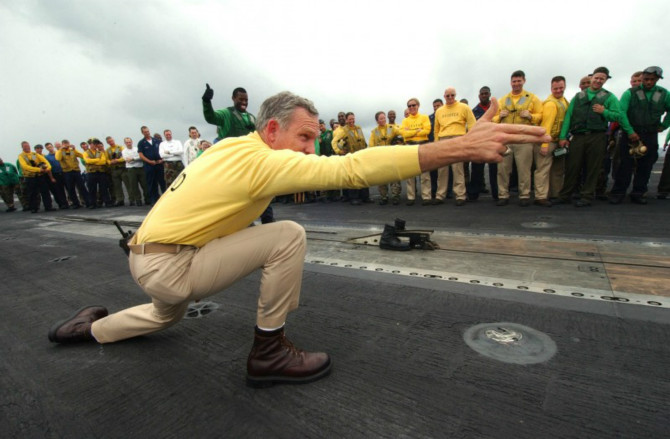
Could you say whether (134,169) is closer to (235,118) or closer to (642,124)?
(235,118)

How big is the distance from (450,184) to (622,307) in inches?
252

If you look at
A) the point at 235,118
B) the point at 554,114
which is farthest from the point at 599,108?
the point at 235,118

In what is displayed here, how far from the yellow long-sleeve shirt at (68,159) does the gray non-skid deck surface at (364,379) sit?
470 inches

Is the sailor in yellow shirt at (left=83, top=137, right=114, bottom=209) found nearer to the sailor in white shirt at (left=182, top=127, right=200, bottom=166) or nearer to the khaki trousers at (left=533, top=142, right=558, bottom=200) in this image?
the sailor in white shirt at (left=182, top=127, right=200, bottom=166)

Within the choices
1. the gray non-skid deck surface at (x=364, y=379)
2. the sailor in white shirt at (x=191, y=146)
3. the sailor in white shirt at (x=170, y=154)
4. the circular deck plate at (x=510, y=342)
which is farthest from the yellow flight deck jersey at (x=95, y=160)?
the circular deck plate at (x=510, y=342)

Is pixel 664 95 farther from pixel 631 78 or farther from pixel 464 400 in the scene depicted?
pixel 464 400

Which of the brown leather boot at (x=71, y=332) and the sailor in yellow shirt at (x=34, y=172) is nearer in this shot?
the brown leather boot at (x=71, y=332)

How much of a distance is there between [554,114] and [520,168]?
39.5 inches

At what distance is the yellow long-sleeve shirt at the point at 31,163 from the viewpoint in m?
10.7

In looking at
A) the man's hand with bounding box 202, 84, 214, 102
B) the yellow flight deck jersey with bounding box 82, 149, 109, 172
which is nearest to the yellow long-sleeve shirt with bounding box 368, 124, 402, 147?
the man's hand with bounding box 202, 84, 214, 102

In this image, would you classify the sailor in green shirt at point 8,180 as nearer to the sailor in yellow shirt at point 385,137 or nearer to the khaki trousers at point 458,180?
→ the sailor in yellow shirt at point 385,137

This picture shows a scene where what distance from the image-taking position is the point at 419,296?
228cm

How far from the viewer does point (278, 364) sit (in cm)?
147

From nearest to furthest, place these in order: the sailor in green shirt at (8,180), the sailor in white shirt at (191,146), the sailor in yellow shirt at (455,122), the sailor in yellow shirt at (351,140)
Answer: the sailor in yellow shirt at (455,122), the sailor in yellow shirt at (351,140), the sailor in white shirt at (191,146), the sailor in green shirt at (8,180)
